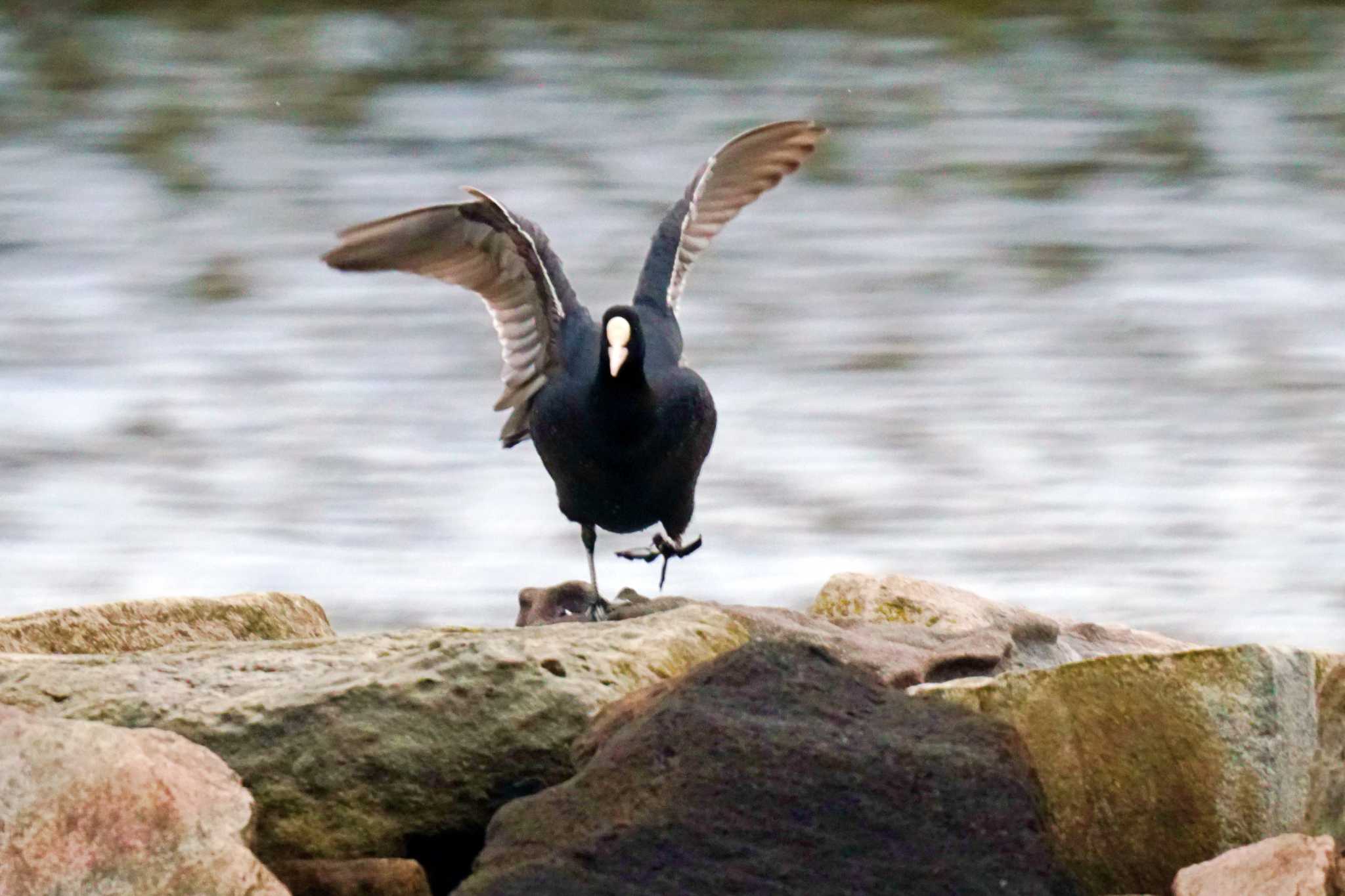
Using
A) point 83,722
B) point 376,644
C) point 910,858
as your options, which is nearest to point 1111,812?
point 910,858

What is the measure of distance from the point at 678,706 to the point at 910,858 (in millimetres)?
299

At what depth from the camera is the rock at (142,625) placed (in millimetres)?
3459

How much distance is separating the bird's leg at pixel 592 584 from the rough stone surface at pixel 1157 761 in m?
1.21

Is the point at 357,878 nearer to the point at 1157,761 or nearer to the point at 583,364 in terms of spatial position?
the point at 1157,761

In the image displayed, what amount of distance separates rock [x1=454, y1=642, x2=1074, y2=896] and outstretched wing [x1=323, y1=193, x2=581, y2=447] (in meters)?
2.63

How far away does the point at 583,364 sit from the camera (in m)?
4.74

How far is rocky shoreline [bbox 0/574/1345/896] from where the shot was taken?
216 centimetres

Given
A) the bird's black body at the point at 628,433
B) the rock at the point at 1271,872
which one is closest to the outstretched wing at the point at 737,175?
the bird's black body at the point at 628,433

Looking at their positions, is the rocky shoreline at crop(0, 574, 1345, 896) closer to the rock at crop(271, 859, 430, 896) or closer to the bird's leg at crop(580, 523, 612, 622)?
the rock at crop(271, 859, 430, 896)

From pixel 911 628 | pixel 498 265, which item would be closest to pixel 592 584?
pixel 498 265

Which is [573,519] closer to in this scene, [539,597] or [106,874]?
[539,597]

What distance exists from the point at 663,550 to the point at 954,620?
1.21m

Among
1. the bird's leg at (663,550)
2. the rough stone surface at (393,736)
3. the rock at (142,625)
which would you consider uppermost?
the rough stone surface at (393,736)

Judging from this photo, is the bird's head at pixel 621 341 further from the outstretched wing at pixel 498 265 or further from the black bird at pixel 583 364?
the outstretched wing at pixel 498 265
